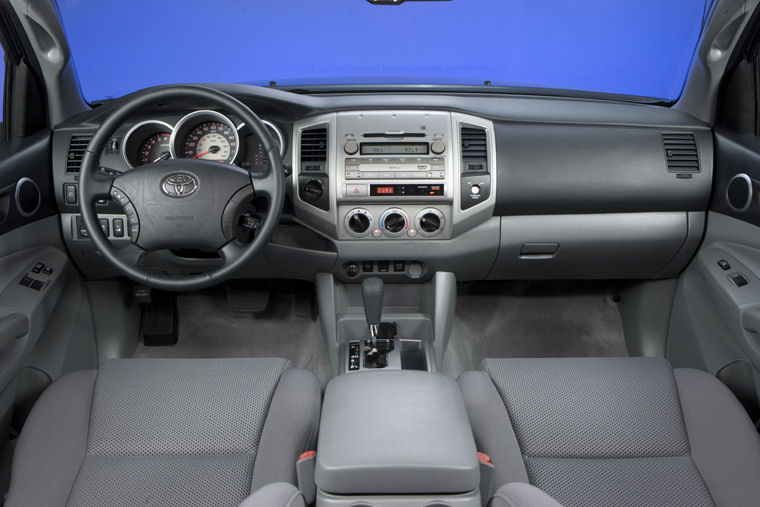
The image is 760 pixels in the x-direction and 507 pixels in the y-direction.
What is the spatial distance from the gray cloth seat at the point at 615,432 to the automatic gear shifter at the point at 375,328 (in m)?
0.53

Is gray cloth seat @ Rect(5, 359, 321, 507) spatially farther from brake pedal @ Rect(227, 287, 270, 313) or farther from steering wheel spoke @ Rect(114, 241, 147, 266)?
brake pedal @ Rect(227, 287, 270, 313)

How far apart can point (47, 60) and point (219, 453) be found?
5.32 feet

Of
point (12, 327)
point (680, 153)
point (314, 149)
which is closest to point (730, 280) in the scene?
point (680, 153)

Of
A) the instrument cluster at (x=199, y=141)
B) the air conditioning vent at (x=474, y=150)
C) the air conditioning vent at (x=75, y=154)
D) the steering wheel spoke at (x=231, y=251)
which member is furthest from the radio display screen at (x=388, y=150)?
the air conditioning vent at (x=75, y=154)

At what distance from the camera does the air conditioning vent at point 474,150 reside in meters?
1.94

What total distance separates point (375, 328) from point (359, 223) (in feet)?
1.42

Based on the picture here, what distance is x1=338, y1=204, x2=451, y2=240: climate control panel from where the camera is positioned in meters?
1.96

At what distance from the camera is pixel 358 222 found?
1979 millimetres

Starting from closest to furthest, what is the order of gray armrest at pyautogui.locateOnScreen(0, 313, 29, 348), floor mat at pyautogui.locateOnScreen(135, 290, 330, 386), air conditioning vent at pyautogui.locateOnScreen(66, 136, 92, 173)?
gray armrest at pyautogui.locateOnScreen(0, 313, 29, 348) < air conditioning vent at pyautogui.locateOnScreen(66, 136, 92, 173) < floor mat at pyautogui.locateOnScreen(135, 290, 330, 386)

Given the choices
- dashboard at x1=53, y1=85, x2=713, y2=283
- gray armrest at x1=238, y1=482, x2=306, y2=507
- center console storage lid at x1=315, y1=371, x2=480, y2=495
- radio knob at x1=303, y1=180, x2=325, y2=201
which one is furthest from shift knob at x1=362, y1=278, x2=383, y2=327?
gray armrest at x1=238, y1=482, x2=306, y2=507

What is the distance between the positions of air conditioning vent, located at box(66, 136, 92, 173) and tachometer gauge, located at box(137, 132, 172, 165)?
0.70ft

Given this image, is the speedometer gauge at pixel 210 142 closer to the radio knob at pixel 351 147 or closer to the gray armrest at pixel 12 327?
the radio knob at pixel 351 147

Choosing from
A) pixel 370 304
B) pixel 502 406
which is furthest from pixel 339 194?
pixel 502 406

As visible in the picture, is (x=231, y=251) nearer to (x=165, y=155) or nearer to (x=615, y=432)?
(x=165, y=155)
